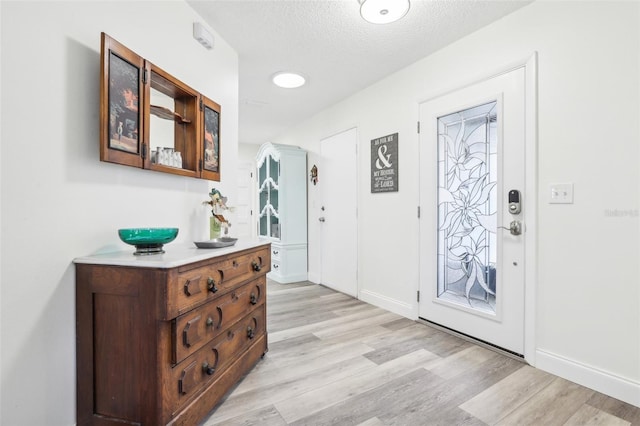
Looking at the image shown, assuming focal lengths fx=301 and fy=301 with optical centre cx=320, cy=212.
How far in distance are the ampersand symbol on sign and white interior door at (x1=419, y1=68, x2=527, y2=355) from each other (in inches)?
17.8

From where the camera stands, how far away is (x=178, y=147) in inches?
78.9

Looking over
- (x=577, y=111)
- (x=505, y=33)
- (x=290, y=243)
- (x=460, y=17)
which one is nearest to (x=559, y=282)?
(x=577, y=111)

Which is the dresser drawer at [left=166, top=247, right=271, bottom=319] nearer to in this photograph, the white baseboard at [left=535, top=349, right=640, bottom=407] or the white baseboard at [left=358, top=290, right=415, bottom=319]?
the white baseboard at [left=358, top=290, right=415, bottom=319]

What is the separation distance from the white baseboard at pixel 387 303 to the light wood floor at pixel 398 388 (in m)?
0.33

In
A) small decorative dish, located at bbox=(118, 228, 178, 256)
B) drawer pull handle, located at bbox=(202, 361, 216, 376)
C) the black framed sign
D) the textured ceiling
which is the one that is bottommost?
drawer pull handle, located at bbox=(202, 361, 216, 376)

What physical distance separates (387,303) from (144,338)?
2486 mm

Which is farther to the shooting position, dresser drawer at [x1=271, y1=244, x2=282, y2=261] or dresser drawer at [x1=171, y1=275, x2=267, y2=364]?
dresser drawer at [x1=271, y1=244, x2=282, y2=261]

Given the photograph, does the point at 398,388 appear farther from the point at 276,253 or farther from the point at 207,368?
the point at 276,253

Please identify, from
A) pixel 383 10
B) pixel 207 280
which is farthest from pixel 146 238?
pixel 383 10

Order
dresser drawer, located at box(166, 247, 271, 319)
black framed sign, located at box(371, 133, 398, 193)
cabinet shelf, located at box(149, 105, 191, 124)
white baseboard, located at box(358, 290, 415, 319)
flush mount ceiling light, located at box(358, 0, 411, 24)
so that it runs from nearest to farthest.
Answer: dresser drawer, located at box(166, 247, 271, 319), cabinet shelf, located at box(149, 105, 191, 124), flush mount ceiling light, located at box(358, 0, 411, 24), white baseboard, located at box(358, 290, 415, 319), black framed sign, located at box(371, 133, 398, 193)

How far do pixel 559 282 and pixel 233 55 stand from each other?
303cm

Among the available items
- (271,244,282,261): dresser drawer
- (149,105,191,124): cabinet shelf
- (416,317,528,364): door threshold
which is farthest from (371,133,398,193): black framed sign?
(149,105,191,124): cabinet shelf

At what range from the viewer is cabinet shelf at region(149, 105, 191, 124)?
5.84 feet

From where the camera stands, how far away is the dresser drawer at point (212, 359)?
132cm
